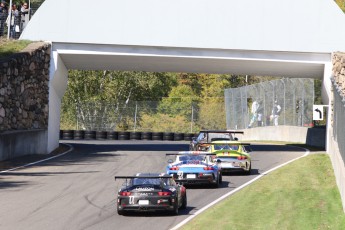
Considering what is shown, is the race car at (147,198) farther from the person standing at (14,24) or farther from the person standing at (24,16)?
the person standing at (24,16)

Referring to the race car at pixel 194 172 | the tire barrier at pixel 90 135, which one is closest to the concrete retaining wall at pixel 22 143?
the race car at pixel 194 172

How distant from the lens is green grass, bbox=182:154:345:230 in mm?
19328

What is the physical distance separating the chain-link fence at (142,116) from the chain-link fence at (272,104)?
307 centimetres

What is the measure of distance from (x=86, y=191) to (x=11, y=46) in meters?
18.6

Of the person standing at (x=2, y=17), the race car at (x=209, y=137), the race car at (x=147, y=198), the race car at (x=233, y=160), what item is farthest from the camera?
the person standing at (x=2, y=17)

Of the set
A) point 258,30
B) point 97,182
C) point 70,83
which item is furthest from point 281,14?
point 70,83

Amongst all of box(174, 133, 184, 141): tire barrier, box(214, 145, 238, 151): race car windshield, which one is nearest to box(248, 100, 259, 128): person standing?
box(174, 133, 184, 141): tire barrier

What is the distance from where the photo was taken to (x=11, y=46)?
43.5 m

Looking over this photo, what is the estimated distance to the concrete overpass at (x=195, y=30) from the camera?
42.8 m

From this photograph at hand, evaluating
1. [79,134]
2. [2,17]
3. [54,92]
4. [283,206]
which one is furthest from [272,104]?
[283,206]

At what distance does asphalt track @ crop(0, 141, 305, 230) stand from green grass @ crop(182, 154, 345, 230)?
845mm

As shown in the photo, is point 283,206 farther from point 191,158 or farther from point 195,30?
point 195,30

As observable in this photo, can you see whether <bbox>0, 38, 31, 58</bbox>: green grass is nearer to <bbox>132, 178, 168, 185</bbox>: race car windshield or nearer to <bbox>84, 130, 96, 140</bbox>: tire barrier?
<bbox>84, 130, 96, 140</bbox>: tire barrier

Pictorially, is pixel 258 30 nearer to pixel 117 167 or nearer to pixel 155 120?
pixel 117 167
